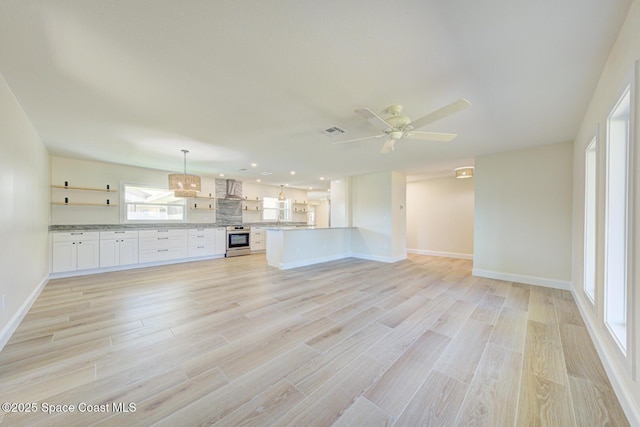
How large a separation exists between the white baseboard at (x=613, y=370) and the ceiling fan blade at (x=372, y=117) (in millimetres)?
2553

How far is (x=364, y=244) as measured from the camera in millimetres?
6828

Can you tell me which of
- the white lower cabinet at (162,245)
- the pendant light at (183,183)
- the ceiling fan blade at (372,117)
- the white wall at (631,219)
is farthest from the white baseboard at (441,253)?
the white lower cabinet at (162,245)

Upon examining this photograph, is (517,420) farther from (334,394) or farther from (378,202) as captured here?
(378,202)

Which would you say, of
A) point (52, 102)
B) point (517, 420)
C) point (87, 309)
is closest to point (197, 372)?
point (517, 420)

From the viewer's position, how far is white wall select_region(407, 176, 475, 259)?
270 inches

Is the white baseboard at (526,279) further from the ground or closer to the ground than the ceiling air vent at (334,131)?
closer to the ground

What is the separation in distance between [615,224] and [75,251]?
26.6 ft

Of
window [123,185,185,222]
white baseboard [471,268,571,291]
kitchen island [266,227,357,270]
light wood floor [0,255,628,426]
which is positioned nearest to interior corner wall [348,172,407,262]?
kitchen island [266,227,357,270]

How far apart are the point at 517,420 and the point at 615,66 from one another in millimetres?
2566

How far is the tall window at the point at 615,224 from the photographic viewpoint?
1945mm

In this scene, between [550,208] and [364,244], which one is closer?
[550,208]

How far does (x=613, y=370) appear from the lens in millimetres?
1685

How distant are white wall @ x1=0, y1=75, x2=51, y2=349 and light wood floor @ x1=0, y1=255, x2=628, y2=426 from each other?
288 millimetres

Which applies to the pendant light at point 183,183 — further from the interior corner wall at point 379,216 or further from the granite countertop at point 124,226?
the interior corner wall at point 379,216
